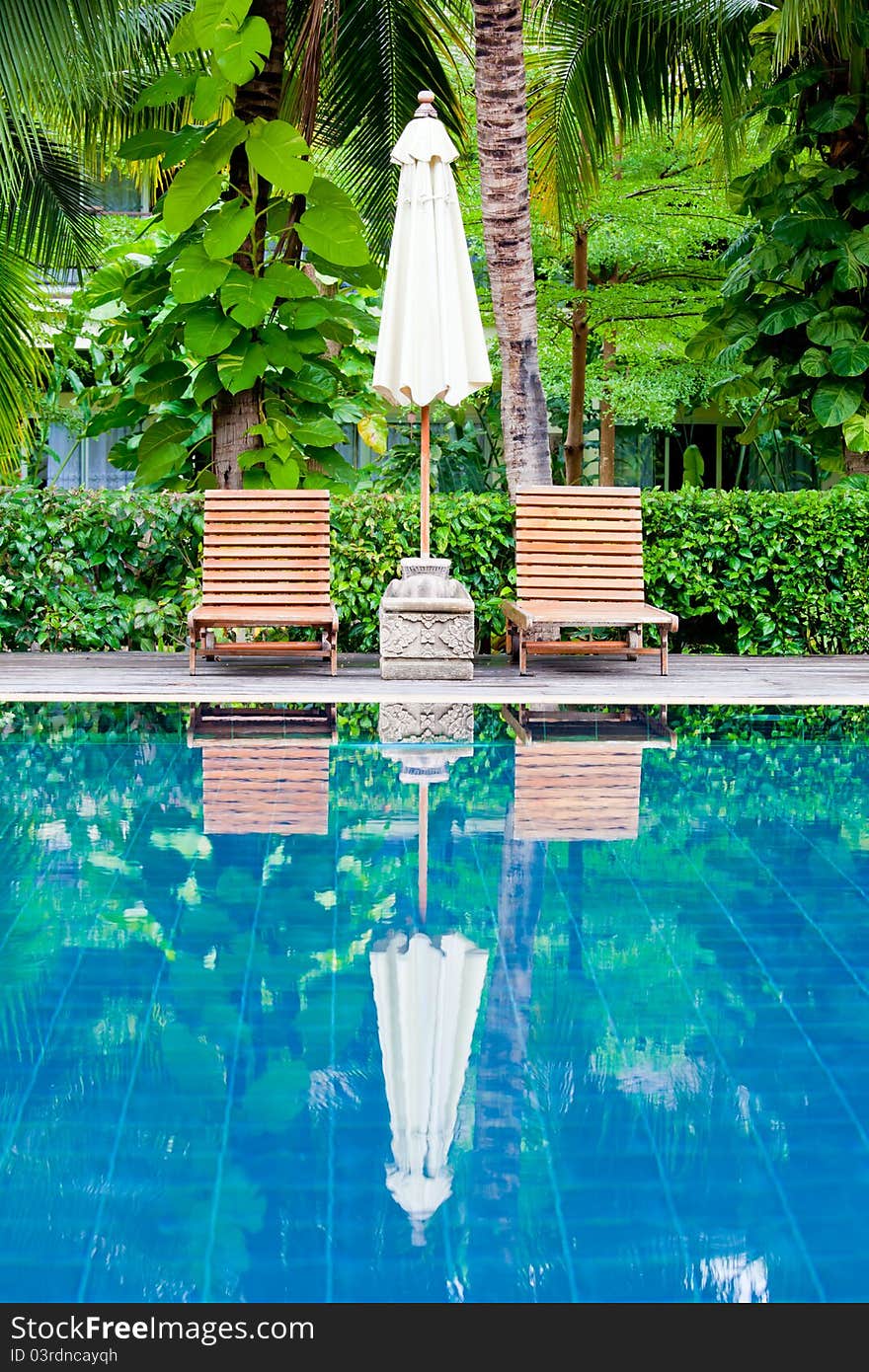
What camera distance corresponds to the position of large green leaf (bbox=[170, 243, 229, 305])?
34.5 ft

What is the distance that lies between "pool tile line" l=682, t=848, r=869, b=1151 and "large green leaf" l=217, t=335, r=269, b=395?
19.7 ft

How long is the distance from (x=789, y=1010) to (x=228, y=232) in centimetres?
772

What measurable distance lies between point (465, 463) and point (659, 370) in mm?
2746

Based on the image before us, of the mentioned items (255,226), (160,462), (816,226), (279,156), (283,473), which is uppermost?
(279,156)

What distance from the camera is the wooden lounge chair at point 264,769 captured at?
652 cm

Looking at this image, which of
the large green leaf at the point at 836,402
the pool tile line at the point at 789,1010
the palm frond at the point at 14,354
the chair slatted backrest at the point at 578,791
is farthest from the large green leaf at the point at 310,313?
the pool tile line at the point at 789,1010

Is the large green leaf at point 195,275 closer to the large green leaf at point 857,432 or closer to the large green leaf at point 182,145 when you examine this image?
the large green leaf at point 182,145

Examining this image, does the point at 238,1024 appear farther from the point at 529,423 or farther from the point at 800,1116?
the point at 529,423

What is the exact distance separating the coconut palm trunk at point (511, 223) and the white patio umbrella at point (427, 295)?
1.75 ft

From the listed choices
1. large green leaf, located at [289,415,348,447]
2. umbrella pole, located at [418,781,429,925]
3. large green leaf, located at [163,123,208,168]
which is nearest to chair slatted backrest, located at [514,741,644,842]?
umbrella pole, located at [418,781,429,925]

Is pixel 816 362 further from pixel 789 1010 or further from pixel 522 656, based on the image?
pixel 789 1010

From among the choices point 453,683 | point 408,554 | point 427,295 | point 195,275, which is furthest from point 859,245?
point 195,275

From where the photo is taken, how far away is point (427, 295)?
33.7 ft

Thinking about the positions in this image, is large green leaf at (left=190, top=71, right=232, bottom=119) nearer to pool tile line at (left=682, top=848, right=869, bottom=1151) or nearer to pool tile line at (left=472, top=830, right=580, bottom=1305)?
pool tile line at (left=682, top=848, right=869, bottom=1151)
